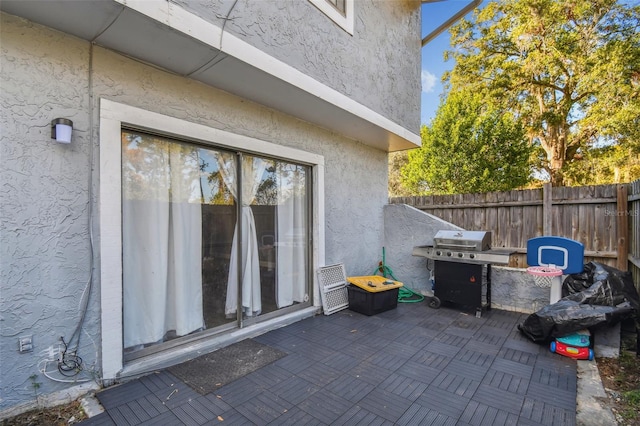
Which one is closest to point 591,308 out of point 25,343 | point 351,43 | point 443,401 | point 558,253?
point 558,253

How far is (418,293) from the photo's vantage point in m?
7.09

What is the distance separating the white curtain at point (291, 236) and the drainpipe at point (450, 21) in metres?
5.48

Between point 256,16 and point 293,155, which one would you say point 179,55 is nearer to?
point 256,16

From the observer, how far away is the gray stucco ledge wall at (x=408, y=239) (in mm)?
6941

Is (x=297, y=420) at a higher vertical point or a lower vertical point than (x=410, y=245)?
lower

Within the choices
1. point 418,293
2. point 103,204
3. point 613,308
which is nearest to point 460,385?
point 613,308

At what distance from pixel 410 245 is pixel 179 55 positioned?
19.5 feet

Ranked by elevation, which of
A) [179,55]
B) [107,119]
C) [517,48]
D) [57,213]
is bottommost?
[57,213]

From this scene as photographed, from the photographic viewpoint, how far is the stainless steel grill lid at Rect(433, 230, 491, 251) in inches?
217

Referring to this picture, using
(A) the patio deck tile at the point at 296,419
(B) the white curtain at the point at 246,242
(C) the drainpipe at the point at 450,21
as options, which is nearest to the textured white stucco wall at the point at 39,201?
(B) the white curtain at the point at 246,242

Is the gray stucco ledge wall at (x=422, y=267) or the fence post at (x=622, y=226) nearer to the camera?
the fence post at (x=622, y=226)

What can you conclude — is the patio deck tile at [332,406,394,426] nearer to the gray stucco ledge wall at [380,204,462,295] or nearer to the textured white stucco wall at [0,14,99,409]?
the textured white stucco wall at [0,14,99,409]

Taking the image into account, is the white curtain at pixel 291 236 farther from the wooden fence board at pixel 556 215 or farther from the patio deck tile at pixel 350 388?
the wooden fence board at pixel 556 215

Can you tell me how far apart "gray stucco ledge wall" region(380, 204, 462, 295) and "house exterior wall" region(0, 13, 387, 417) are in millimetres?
5602
